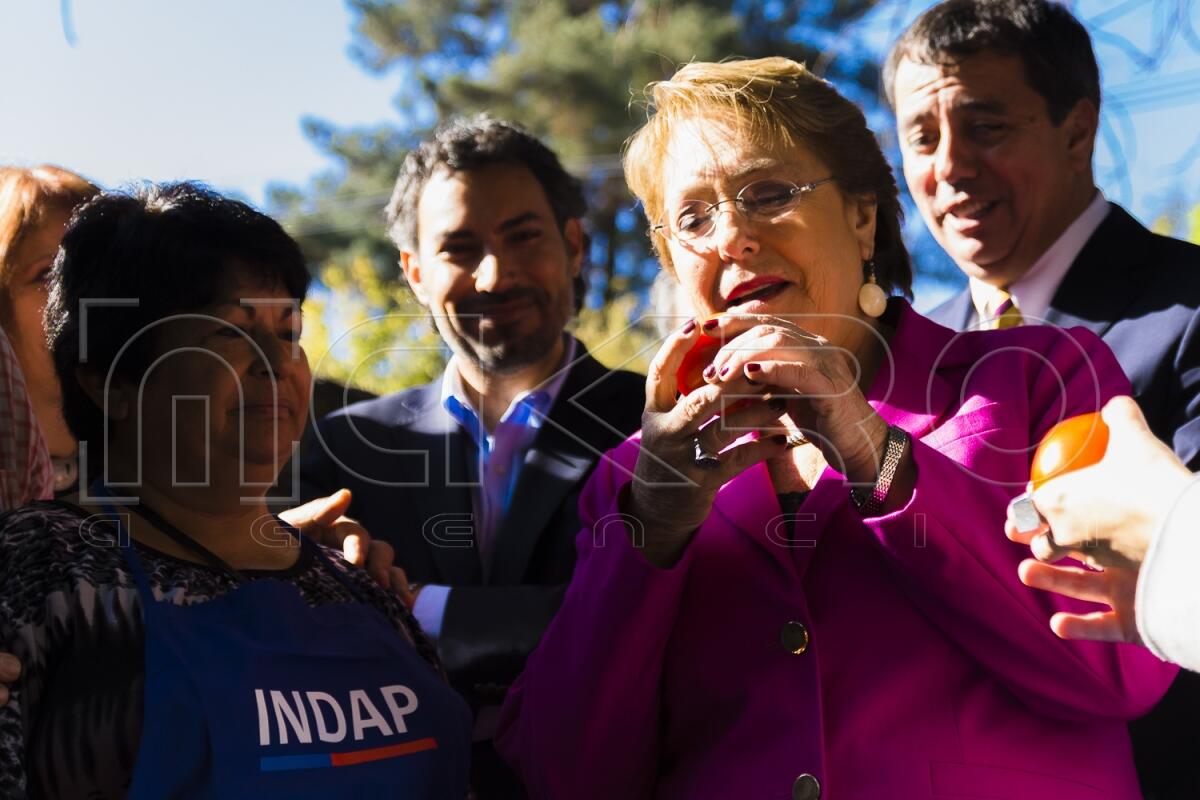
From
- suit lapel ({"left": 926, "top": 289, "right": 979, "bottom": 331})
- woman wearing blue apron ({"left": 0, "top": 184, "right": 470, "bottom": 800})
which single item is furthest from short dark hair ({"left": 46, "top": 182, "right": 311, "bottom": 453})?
suit lapel ({"left": 926, "top": 289, "right": 979, "bottom": 331})

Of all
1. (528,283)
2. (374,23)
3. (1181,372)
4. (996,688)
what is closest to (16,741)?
(996,688)

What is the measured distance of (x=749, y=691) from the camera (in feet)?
7.07

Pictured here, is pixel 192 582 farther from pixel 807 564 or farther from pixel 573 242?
pixel 573 242

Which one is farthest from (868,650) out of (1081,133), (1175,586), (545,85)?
(545,85)

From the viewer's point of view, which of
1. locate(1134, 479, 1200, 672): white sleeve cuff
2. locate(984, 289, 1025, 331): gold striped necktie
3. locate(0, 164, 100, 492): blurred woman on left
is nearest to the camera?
locate(1134, 479, 1200, 672): white sleeve cuff

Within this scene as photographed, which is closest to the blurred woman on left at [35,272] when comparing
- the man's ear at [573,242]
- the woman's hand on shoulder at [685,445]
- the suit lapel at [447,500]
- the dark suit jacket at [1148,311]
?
the suit lapel at [447,500]

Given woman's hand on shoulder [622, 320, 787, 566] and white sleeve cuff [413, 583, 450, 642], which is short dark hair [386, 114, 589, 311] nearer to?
white sleeve cuff [413, 583, 450, 642]

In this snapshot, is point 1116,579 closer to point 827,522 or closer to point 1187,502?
point 1187,502

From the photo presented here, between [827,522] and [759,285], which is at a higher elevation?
[759,285]

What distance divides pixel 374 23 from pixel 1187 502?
74.6ft

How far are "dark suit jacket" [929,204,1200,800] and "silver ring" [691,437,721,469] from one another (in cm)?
128

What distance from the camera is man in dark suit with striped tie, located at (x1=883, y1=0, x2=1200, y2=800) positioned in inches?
130

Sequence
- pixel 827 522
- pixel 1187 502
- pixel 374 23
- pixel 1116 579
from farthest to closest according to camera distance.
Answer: pixel 374 23 < pixel 827 522 < pixel 1116 579 < pixel 1187 502

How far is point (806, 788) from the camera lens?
6.68 ft
